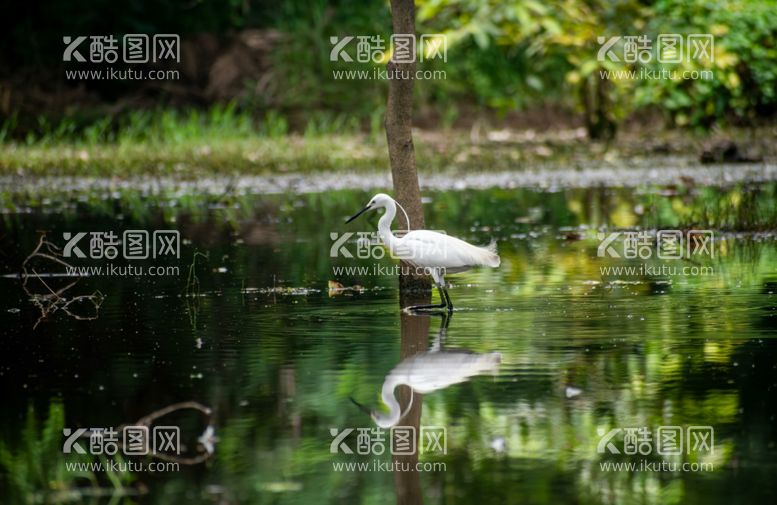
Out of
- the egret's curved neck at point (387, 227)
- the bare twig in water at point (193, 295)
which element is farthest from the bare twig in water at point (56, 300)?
the egret's curved neck at point (387, 227)

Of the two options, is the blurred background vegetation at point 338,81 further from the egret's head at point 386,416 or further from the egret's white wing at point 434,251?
the egret's head at point 386,416

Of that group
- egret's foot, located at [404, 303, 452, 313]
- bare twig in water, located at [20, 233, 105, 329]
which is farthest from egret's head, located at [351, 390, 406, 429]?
bare twig in water, located at [20, 233, 105, 329]

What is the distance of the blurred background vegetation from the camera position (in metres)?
26.8

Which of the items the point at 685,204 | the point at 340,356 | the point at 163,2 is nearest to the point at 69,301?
the point at 340,356

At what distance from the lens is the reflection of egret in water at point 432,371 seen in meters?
7.62

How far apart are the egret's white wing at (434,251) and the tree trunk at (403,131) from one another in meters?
0.94

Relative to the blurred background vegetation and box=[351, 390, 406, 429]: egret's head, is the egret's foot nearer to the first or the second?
box=[351, 390, 406, 429]: egret's head

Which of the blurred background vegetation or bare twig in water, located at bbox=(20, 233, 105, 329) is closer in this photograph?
bare twig in water, located at bbox=(20, 233, 105, 329)

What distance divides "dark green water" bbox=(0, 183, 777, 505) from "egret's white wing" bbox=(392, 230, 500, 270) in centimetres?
37

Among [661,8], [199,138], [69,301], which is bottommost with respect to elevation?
[69,301]

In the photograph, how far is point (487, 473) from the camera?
6270 millimetres

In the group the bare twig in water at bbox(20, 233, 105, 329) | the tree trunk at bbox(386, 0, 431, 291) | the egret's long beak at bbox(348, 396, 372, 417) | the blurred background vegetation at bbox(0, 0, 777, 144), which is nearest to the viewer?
the egret's long beak at bbox(348, 396, 372, 417)

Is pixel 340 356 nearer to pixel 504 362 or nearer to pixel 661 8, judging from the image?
pixel 504 362

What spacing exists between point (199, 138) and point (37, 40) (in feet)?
27.0
